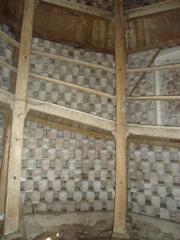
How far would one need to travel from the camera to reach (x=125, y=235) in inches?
151

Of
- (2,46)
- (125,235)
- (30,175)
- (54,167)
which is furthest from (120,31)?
(125,235)

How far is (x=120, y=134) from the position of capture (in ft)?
13.5

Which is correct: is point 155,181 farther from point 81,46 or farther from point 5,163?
point 81,46

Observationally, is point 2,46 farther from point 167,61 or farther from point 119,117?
point 167,61

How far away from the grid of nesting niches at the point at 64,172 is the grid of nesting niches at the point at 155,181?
47 centimetres

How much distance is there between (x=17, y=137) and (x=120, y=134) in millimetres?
1627

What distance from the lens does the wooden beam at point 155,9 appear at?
4.35m

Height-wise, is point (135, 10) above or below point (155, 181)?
above

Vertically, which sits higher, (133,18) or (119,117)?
(133,18)

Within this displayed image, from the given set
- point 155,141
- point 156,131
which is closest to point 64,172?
point 155,141

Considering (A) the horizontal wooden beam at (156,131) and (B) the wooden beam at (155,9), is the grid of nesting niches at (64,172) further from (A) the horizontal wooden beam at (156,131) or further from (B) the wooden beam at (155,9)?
(B) the wooden beam at (155,9)

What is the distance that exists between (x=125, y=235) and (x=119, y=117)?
1841mm

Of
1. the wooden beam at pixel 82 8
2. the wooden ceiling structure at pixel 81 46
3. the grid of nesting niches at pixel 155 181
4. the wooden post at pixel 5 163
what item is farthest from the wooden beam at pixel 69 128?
the wooden beam at pixel 82 8

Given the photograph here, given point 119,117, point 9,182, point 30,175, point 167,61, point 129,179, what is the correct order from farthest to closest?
1. point 167,61
2. point 129,179
3. point 30,175
4. point 119,117
5. point 9,182
